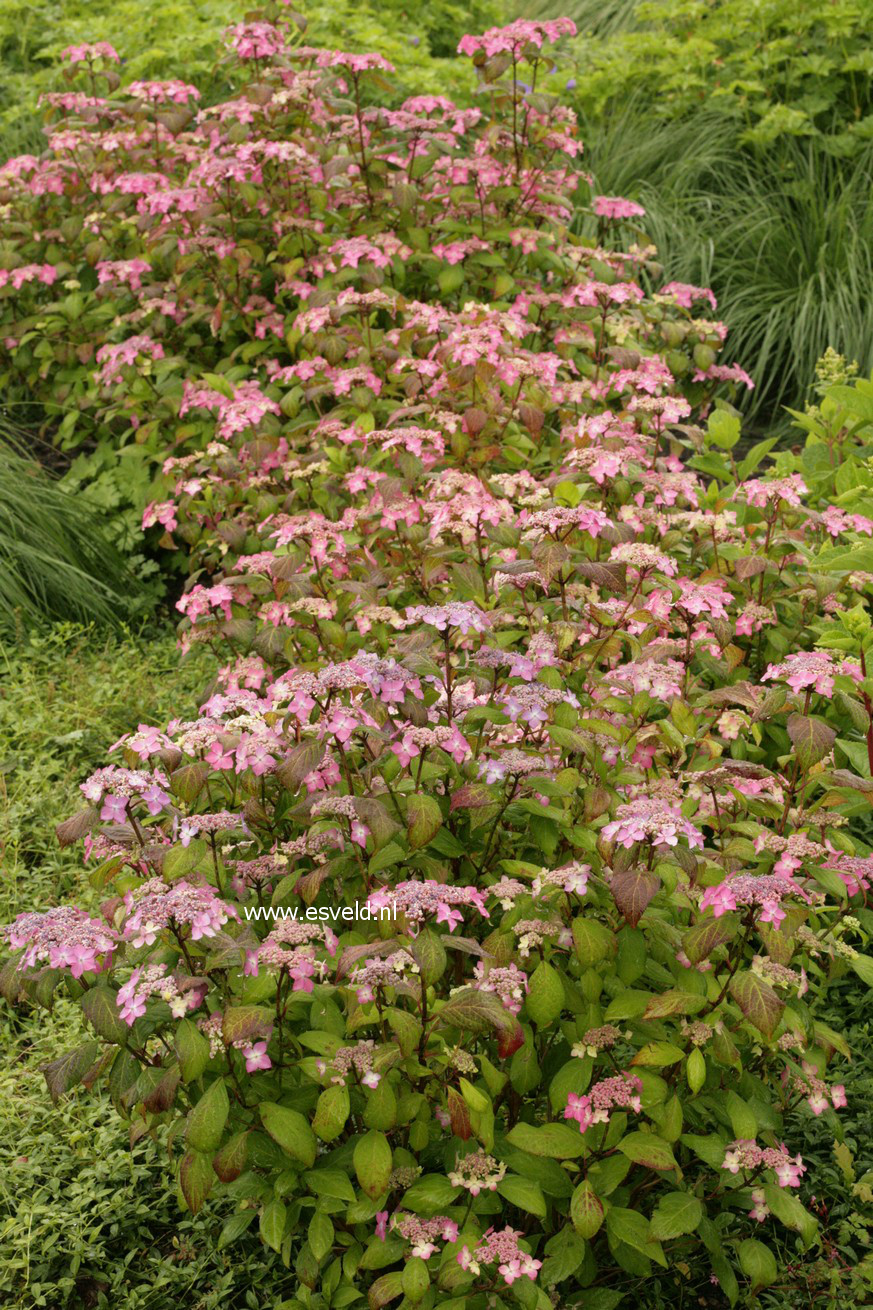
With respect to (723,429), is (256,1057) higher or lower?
lower

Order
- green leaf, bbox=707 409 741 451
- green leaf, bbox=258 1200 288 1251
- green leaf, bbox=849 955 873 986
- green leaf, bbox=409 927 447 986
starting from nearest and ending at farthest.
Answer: green leaf, bbox=409 927 447 986
green leaf, bbox=258 1200 288 1251
green leaf, bbox=849 955 873 986
green leaf, bbox=707 409 741 451

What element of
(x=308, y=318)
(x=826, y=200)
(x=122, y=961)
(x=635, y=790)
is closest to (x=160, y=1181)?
(x=122, y=961)

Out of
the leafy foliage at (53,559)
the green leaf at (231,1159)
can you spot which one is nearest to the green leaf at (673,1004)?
the green leaf at (231,1159)

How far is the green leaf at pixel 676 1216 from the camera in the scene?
68.2 inches

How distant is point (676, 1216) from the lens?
68.9 inches

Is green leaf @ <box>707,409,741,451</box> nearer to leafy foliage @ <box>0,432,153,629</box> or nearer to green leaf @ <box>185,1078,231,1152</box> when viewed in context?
green leaf @ <box>185,1078,231,1152</box>

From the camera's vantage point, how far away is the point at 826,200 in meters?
5.45

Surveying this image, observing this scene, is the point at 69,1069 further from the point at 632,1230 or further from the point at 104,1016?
the point at 632,1230

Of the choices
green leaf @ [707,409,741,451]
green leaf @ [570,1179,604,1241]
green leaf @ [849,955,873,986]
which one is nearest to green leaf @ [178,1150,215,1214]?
green leaf @ [570,1179,604,1241]

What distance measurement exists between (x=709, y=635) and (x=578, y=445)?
0.55m

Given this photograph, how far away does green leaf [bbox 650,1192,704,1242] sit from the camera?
173cm

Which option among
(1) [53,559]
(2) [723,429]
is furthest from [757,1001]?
(1) [53,559]

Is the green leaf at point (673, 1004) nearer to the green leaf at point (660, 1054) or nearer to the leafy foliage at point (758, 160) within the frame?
the green leaf at point (660, 1054)

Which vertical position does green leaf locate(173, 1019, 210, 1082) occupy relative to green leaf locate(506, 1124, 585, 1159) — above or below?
above
